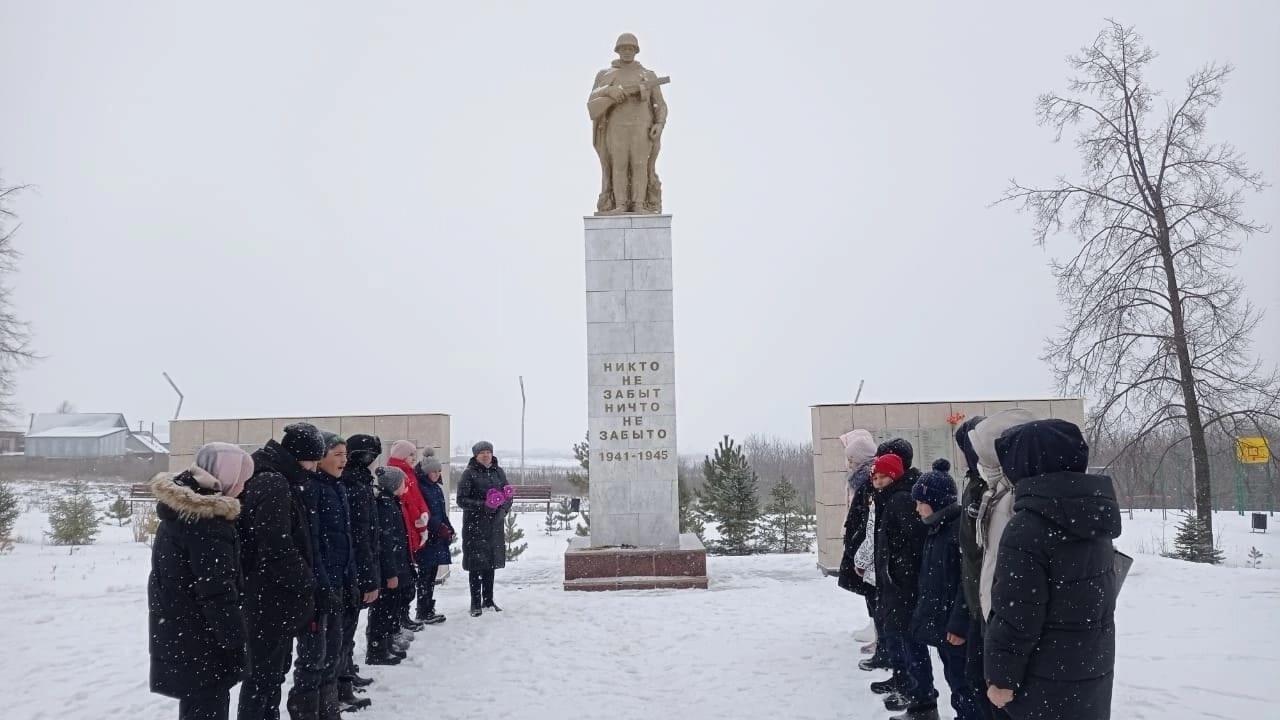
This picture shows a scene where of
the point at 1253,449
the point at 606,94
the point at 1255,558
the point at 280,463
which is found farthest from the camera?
the point at 1253,449

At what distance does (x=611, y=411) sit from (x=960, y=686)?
646 cm

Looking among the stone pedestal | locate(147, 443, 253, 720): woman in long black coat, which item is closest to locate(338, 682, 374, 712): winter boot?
locate(147, 443, 253, 720): woman in long black coat

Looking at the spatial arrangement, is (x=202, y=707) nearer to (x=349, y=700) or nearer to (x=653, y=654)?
(x=349, y=700)

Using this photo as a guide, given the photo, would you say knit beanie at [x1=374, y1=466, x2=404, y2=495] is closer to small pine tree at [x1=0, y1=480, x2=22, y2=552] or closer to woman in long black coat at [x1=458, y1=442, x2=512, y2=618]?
woman in long black coat at [x1=458, y1=442, x2=512, y2=618]

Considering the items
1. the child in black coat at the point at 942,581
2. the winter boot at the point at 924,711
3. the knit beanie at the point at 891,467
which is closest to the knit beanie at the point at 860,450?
the knit beanie at the point at 891,467

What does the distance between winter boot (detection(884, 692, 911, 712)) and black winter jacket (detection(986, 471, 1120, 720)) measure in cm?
210

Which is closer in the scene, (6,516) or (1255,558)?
(1255,558)

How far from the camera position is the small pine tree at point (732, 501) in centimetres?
1349

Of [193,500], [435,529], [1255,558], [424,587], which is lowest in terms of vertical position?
[1255,558]

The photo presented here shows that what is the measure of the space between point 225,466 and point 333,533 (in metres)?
1.04

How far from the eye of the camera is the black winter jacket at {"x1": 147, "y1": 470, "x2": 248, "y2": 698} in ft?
11.0

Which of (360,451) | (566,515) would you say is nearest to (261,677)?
(360,451)

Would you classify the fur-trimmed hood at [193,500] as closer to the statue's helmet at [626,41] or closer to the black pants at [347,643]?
the black pants at [347,643]

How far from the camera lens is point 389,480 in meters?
5.98
